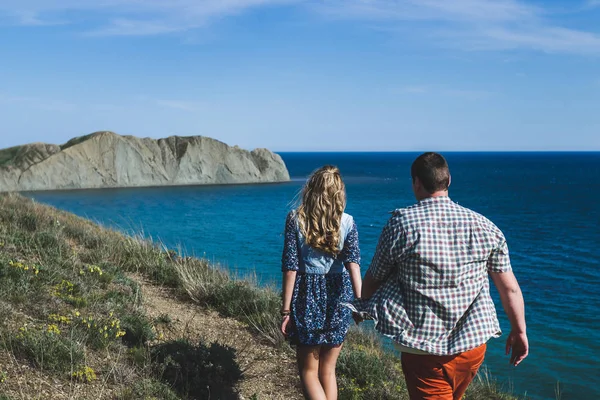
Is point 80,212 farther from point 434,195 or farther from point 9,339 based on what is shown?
point 434,195

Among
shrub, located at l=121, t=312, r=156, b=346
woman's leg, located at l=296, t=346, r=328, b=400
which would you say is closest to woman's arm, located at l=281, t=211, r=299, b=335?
woman's leg, located at l=296, t=346, r=328, b=400

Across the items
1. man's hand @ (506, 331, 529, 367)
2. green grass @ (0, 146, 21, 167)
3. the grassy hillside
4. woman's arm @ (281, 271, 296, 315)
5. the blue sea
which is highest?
green grass @ (0, 146, 21, 167)

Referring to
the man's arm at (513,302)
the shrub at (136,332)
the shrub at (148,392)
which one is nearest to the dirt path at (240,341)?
the shrub at (136,332)

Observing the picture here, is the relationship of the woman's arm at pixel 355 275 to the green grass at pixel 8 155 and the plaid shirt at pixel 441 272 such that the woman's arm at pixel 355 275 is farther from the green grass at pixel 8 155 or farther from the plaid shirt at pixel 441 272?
the green grass at pixel 8 155

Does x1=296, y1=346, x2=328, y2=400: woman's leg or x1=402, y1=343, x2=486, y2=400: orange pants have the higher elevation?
x1=402, y1=343, x2=486, y2=400: orange pants

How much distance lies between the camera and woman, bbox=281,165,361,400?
11.8 ft

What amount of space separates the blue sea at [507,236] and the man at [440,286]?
137 centimetres

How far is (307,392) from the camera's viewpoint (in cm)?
372

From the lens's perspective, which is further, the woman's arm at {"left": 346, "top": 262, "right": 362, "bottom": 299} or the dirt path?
the dirt path

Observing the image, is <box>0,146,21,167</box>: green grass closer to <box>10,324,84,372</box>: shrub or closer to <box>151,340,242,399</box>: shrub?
<box>10,324,84,372</box>: shrub

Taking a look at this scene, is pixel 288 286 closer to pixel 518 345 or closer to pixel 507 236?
pixel 518 345

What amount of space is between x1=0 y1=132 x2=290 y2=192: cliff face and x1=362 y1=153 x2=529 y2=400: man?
173ft

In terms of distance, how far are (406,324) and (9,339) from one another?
3.18 m

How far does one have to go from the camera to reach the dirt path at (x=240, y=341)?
4832 mm
